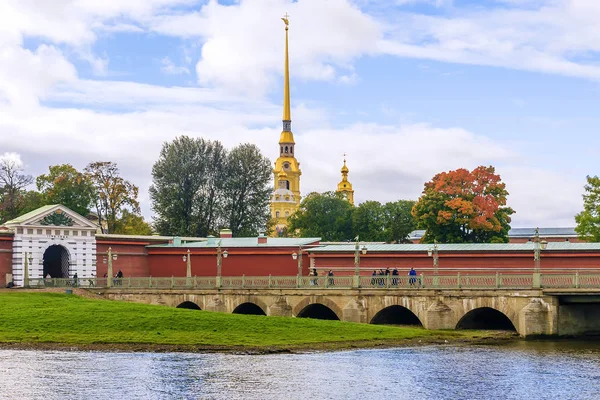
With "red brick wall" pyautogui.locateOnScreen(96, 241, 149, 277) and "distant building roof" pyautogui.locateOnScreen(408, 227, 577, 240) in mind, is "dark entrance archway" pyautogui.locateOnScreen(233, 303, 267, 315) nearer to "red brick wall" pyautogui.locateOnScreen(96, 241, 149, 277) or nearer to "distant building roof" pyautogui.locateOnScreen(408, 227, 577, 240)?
"red brick wall" pyautogui.locateOnScreen(96, 241, 149, 277)

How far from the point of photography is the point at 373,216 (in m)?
152

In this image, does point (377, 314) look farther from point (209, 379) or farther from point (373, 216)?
point (373, 216)

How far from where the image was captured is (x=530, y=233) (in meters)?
163

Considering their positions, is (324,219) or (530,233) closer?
(324,219)

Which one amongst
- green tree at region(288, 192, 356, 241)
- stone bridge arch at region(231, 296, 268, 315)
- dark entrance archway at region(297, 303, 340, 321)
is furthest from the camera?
green tree at region(288, 192, 356, 241)

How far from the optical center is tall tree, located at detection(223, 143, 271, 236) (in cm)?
11419

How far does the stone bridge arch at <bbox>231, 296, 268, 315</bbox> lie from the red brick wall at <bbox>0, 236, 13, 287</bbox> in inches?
711

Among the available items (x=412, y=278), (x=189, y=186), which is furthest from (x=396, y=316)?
(x=189, y=186)

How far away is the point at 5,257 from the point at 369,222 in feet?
268

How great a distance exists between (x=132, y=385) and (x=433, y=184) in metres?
63.7

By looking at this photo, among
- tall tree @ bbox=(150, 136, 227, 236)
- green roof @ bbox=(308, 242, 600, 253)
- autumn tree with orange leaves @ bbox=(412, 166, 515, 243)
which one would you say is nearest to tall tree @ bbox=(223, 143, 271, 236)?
tall tree @ bbox=(150, 136, 227, 236)

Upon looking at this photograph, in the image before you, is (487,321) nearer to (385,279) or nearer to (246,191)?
(385,279)

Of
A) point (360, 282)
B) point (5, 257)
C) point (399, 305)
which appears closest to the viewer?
point (399, 305)

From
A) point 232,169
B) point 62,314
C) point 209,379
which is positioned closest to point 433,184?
point 232,169
